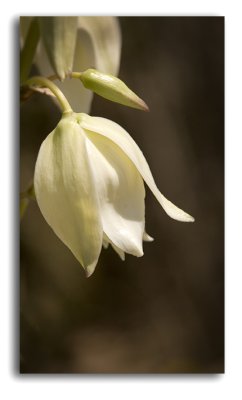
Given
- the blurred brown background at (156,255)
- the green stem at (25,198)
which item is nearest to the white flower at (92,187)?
the green stem at (25,198)

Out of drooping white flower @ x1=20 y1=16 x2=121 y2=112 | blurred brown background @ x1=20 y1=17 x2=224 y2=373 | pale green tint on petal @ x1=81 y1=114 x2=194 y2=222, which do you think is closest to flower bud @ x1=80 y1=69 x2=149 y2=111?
pale green tint on petal @ x1=81 y1=114 x2=194 y2=222

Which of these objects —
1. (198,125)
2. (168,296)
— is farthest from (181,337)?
(198,125)

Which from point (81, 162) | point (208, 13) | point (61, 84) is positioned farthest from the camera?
point (208, 13)

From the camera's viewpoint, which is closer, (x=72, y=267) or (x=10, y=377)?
(x=10, y=377)

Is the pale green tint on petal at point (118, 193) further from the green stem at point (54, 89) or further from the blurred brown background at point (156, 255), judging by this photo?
the blurred brown background at point (156, 255)

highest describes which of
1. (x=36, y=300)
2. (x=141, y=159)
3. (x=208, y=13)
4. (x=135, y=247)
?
(x=208, y=13)

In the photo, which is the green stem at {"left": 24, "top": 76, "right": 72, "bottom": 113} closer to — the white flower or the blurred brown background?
the white flower

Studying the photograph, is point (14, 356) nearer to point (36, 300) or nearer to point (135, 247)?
point (36, 300)

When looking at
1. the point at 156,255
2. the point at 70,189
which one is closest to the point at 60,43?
the point at 70,189
